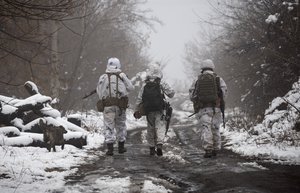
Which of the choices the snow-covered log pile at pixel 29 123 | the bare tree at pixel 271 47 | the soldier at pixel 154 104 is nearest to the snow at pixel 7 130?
the snow-covered log pile at pixel 29 123

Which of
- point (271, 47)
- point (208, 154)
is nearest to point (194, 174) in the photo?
point (208, 154)

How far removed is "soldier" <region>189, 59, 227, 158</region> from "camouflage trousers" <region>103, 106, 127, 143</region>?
1845 mm

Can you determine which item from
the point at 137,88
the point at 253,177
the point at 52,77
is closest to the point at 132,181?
the point at 253,177

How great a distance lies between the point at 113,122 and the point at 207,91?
2368 millimetres

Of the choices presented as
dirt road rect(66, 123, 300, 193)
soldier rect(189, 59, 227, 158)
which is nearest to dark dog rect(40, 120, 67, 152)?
dirt road rect(66, 123, 300, 193)

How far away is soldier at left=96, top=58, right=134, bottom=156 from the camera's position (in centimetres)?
936

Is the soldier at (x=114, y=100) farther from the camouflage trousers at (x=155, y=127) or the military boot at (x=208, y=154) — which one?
the military boot at (x=208, y=154)

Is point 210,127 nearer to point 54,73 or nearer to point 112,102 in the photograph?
point 112,102

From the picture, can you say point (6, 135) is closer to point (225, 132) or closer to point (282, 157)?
point (282, 157)

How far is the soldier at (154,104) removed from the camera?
9164 mm

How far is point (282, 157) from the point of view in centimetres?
728

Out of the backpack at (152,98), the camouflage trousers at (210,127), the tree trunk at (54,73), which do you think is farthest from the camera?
the tree trunk at (54,73)

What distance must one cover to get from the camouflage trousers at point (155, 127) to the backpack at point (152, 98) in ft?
0.63

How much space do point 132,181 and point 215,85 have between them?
4.08 metres
